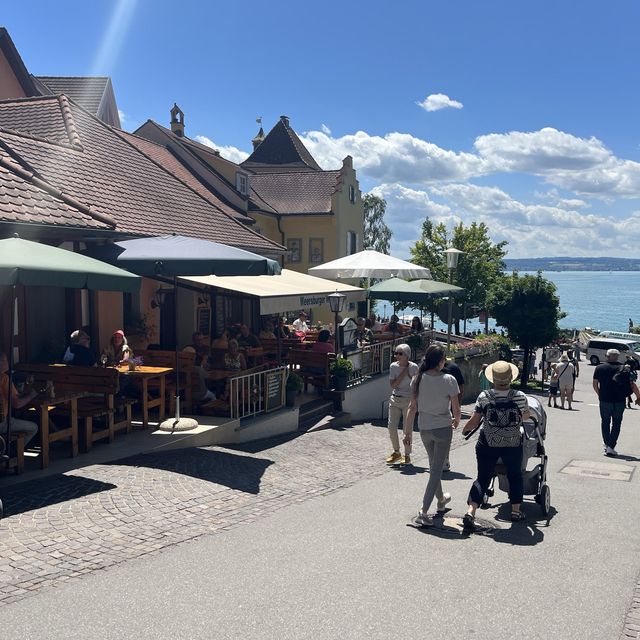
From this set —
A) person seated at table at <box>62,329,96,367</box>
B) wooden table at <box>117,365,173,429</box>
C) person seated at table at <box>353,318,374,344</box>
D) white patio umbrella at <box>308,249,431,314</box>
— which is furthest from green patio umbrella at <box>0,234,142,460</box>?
person seated at table at <box>353,318,374,344</box>

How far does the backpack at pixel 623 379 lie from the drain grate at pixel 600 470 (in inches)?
46.9

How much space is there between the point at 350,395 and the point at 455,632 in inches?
414

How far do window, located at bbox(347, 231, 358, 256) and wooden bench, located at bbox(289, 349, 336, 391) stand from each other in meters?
25.2

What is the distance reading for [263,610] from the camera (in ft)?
16.1

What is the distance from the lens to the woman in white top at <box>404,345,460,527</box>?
276 inches

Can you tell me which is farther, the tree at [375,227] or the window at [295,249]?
the tree at [375,227]

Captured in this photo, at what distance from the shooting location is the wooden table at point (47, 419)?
7.96 metres

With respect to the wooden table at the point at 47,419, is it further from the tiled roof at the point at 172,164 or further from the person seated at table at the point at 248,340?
the tiled roof at the point at 172,164

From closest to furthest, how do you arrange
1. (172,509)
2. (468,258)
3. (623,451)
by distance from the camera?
(172,509), (623,451), (468,258)

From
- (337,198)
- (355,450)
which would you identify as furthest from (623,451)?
(337,198)

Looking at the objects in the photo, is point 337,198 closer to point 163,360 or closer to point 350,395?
point 350,395

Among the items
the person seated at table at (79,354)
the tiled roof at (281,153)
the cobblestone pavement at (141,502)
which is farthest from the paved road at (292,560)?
the tiled roof at (281,153)

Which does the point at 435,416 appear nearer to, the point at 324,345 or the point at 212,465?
the point at 212,465

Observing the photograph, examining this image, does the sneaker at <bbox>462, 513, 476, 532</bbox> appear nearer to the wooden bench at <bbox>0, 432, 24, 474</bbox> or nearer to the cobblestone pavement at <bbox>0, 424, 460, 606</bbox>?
the cobblestone pavement at <bbox>0, 424, 460, 606</bbox>
